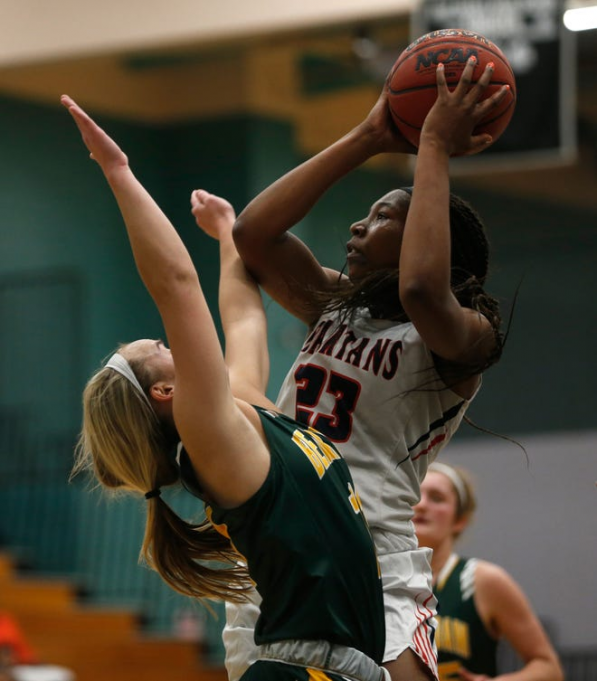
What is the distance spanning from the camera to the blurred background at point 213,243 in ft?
31.6

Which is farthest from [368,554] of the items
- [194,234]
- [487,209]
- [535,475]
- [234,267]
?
[487,209]

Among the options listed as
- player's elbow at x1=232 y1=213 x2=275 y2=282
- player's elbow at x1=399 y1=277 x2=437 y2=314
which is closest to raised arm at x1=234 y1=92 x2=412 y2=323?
player's elbow at x1=232 y1=213 x2=275 y2=282

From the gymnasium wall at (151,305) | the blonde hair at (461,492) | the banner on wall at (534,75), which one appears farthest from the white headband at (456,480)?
the gymnasium wall at (151,305)

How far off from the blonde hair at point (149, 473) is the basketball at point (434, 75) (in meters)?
0.88

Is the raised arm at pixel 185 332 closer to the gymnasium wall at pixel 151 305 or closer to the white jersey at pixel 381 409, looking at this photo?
the white jersey at pixel 381 409

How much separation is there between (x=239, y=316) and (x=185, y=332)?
2.64ft

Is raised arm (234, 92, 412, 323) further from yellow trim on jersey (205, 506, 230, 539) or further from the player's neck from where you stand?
the player's neck

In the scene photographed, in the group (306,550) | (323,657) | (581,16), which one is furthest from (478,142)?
(581,16)

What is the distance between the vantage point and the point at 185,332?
2.75 meters

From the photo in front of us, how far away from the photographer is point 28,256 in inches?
489

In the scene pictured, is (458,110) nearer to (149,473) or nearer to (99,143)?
(99,143)

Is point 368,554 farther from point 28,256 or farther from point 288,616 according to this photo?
point 28,256

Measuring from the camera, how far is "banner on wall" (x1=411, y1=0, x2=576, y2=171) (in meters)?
8.09

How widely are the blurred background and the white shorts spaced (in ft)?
16.9
